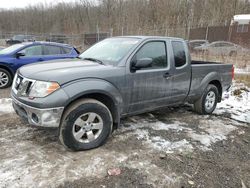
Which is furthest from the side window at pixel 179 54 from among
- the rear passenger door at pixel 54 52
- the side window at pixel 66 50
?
the side window at pixel 66 50

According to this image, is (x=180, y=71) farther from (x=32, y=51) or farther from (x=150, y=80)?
(x=32, y=51)

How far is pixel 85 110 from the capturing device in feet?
11.4

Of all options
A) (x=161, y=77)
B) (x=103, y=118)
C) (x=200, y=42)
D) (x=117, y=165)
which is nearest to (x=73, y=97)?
(x=103, y=118)

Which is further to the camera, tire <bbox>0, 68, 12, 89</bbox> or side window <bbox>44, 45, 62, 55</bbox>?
side window <bbox>44, 45, 62, 55</bbox>

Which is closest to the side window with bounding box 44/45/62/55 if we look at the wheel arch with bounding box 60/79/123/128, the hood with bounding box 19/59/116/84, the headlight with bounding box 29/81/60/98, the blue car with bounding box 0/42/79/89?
the blue car with bounding box 0/42/79/89

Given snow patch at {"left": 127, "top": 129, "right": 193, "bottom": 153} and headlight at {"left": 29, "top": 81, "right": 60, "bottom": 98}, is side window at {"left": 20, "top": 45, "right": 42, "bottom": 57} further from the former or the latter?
snow patch at {"left": 127, "top": 129, "right": 193, "bottom": 153}

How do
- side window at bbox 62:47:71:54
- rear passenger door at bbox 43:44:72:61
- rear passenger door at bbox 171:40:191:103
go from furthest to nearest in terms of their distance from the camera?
side window at bbox 62:47:71:54 → rear passenger door at bbox 43:44:72:61 → rear passenger door at bbox 171:40:191:103

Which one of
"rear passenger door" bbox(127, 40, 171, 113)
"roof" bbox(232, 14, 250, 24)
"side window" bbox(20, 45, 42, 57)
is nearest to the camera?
"rear passenger door" bbox(127, 40, 171, 113)

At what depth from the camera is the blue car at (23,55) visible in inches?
295

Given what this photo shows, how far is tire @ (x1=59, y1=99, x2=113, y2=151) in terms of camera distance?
11.1 feet

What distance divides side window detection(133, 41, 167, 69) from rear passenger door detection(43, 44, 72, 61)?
4704 millimetres

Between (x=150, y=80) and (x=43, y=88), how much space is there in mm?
1852

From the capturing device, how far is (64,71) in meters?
3.45

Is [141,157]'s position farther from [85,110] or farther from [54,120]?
[54,120]
